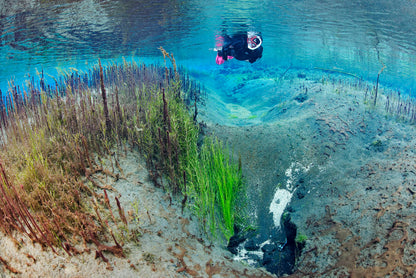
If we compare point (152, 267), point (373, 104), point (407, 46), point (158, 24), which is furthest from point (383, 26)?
point (152, 267)

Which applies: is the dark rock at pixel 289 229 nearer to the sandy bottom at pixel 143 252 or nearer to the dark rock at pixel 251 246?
the dark rock at pixel 251 246

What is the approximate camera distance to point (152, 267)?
2676 mm

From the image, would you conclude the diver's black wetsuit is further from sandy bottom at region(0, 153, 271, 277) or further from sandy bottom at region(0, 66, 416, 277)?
sandy bottom at region(0, 153, 271, 277)

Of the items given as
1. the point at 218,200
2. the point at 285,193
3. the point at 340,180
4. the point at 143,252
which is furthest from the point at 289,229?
the point at 143,252

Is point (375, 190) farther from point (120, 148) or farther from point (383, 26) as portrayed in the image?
point (383, 26)

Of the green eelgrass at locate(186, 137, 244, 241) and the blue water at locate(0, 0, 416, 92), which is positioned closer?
the green eelgrass at locate(186, 137, 244, 241)

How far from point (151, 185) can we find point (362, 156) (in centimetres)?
539

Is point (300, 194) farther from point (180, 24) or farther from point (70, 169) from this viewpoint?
point (180, 24)

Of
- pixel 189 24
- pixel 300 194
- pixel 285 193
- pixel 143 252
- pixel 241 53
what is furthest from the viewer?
pixel 189 24

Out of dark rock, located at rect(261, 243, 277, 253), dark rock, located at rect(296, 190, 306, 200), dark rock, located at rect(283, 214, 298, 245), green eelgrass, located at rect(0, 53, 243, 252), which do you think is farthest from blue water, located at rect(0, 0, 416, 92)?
dark rock, located at rect(261, 243, 277, 253)

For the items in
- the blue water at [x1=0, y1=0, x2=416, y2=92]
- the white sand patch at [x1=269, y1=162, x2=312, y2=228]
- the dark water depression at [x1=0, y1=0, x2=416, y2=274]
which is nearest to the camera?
the white sand patch at [x1=269, y1=162, x2=312, y2=228]

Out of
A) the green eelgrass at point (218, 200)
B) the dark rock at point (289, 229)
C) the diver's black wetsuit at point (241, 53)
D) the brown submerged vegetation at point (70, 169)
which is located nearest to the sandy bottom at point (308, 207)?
the dark rock at point (289, 229)

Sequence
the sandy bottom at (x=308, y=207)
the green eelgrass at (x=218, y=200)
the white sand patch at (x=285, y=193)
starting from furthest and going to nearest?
the white sand patch at (x=285, y=193) → the green eelgrass at (x=218, y=200) → the sandy bottom at (x=308, y=207)

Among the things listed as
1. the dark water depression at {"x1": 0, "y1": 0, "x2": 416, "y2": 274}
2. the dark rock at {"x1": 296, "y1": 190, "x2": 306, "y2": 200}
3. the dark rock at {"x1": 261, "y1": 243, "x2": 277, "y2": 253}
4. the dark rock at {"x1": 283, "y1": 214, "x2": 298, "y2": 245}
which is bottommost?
the dark rock at {"x1": 261, "y1": 243, "x2": 277, "y2": 253}
